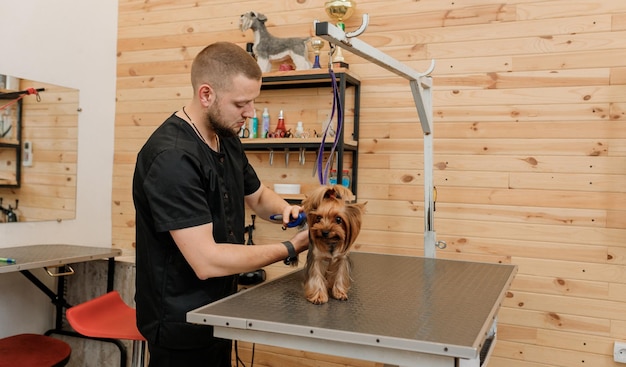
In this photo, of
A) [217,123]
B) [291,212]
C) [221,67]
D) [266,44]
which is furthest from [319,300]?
[266,44]

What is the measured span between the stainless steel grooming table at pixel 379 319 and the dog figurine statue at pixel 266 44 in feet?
4.89

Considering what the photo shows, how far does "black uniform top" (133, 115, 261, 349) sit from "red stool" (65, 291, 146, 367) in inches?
9.0

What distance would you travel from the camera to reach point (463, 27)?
114 inches

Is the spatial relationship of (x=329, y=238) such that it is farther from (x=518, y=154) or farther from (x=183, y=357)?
(x=518, y=154)

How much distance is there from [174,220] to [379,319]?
2.14 ft

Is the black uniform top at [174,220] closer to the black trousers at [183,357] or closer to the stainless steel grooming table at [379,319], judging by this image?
the black trousers at [183,357]

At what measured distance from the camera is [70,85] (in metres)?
3.43

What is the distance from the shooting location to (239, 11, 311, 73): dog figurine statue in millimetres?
3115

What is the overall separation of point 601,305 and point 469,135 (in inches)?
40.0

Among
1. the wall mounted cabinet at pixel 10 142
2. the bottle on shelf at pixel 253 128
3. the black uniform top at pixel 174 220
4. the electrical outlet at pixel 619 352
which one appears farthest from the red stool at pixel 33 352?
the electrical outlet at pixel 619 352

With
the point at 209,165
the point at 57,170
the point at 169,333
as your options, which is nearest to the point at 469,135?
the point at 209,165

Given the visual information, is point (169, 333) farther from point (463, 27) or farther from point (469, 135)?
point (463, 27)

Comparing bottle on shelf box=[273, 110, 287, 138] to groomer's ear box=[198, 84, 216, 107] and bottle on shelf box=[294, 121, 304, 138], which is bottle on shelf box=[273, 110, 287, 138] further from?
groomer's ear box=[198, 84, 216, 107]

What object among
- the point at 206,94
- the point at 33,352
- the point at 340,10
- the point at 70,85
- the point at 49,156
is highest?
the point at 340,10
